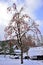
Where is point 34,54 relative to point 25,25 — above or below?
below

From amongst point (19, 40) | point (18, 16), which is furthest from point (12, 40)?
point (18, 16)

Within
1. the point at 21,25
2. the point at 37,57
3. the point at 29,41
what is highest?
the point at 21,25

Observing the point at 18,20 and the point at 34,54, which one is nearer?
the point at 18,20

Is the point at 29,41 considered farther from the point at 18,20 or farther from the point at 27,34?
the point at 18,20

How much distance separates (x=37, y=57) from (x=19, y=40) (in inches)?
1440

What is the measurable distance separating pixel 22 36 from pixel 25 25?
1.41 metres

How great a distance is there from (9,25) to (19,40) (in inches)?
86.3

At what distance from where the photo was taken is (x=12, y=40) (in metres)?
27.0

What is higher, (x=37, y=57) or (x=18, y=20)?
(x=18, y=20)

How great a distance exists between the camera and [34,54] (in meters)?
63.5

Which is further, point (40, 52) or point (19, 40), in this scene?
point (40, 52)

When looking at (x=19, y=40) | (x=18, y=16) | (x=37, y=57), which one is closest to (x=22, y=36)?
(x=19, y=40)

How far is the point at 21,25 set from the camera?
26281 millimetres

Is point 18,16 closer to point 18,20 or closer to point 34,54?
point 18,20
